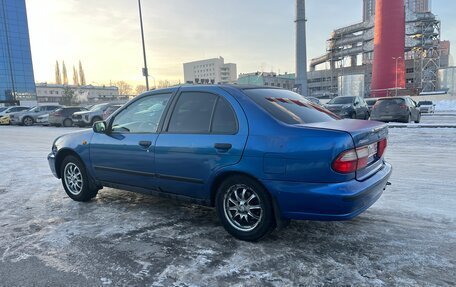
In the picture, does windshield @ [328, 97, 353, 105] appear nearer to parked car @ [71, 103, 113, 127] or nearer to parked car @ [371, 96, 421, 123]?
parked car @ [371, 96, 421, 123]

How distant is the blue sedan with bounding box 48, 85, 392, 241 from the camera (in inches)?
126

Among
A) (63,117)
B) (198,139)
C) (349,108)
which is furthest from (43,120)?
(198,139)

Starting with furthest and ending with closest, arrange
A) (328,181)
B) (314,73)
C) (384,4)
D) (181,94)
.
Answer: (314,73) < (384,4) < (181,94) < (328,181)

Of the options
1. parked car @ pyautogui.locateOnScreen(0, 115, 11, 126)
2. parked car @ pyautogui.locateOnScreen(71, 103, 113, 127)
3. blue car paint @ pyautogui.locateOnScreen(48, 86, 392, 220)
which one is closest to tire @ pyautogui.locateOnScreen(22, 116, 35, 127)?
parked car @ pyautogui.locateOnScreen(0, 115, 11, 126)

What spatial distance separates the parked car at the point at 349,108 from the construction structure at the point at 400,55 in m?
40.2

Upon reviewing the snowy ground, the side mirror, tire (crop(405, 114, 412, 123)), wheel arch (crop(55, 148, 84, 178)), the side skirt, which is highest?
the side mirror

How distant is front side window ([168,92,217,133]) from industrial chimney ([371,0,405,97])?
187ft

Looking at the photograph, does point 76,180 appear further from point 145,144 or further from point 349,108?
point 349,108

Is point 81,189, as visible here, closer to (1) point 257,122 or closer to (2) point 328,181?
(1) point 257,122

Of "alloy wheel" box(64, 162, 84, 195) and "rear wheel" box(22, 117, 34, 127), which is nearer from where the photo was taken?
"alloy wheel" box(64, 162, 84, 195)

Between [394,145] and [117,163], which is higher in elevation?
[117,163]

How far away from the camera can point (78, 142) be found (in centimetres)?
517

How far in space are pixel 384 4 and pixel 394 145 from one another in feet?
167

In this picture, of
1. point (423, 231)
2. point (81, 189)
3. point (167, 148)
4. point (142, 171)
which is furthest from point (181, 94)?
point (423, 231)
